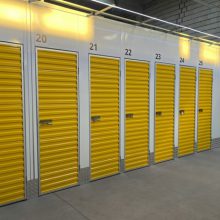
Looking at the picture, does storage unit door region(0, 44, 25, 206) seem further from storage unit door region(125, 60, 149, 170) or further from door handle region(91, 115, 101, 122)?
storage unit door region(125, 60, 149, 170)

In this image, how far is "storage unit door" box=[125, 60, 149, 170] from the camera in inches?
200

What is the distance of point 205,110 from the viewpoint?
691 cm

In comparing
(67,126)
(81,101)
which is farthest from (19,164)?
(81,101)

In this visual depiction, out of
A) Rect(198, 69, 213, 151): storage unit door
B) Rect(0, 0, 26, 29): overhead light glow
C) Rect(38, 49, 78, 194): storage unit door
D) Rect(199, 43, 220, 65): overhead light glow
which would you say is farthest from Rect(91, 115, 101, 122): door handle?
Rect(199, 43, 220, 65): overhead light glow

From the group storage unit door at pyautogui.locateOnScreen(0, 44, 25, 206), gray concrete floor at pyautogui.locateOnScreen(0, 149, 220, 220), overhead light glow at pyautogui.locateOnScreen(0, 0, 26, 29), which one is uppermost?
overhead light glow at pyautogui.locateOnScreen(0, 0, 26, 29)

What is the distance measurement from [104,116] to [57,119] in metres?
0.98

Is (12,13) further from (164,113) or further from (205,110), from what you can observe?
(205,110)

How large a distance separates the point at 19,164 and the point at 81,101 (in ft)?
4.70

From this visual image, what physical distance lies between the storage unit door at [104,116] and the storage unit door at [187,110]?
2.12m

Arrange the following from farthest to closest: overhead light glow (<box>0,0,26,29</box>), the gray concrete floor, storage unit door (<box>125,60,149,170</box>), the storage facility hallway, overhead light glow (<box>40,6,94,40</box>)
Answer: storage unit door (<box>125,60,149,170</box>)
overhead light glow (<box>40,6,94,40</box>)
the storage facility hallway
overhead light glow (<box>0,0,26,29</box>)
the gray concrete floor

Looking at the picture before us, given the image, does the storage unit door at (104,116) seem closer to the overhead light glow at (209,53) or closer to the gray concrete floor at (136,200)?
the gray concrete floor at (136,200)

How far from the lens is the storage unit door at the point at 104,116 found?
452cm

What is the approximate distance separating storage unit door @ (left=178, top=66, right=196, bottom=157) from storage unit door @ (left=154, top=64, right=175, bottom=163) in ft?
1.24

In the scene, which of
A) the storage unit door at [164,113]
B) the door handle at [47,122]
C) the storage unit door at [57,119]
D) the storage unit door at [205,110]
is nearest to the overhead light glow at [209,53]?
the storage unit door at [205,110]
